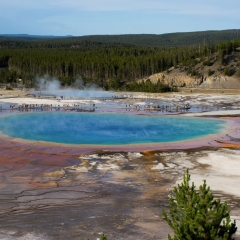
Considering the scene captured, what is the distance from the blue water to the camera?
91.2 feet

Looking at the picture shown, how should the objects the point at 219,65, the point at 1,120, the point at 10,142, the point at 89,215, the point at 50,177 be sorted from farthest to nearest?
the point at 219,65 → the point at 1,120 → the point at 10,142 → the point at 50,177 → the point at 89,215

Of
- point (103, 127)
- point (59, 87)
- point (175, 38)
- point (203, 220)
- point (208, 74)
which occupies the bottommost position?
point (103, 127)

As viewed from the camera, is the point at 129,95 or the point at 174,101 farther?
the point at 129,95

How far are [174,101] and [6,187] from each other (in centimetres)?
3516

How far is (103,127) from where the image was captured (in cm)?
3259

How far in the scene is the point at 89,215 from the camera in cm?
1385

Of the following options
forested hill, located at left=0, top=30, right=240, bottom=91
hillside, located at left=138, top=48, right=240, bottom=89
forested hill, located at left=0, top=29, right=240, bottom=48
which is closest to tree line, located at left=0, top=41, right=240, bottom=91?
forested hill, located at left=0, top=30, right=240, bottom=91

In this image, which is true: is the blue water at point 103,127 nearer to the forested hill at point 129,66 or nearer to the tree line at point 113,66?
the forested hill at point 129,66

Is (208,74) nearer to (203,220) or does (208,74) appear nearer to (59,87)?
(59,87)

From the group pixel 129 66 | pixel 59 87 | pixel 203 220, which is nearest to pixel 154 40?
pixel 129 66

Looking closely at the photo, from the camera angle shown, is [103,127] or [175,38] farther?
[175,38]

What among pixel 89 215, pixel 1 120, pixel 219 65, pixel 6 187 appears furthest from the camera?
pixel 219 65

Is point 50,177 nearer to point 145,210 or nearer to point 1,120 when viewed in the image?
point 145,210

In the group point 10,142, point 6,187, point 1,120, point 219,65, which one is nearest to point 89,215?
point 6,187
